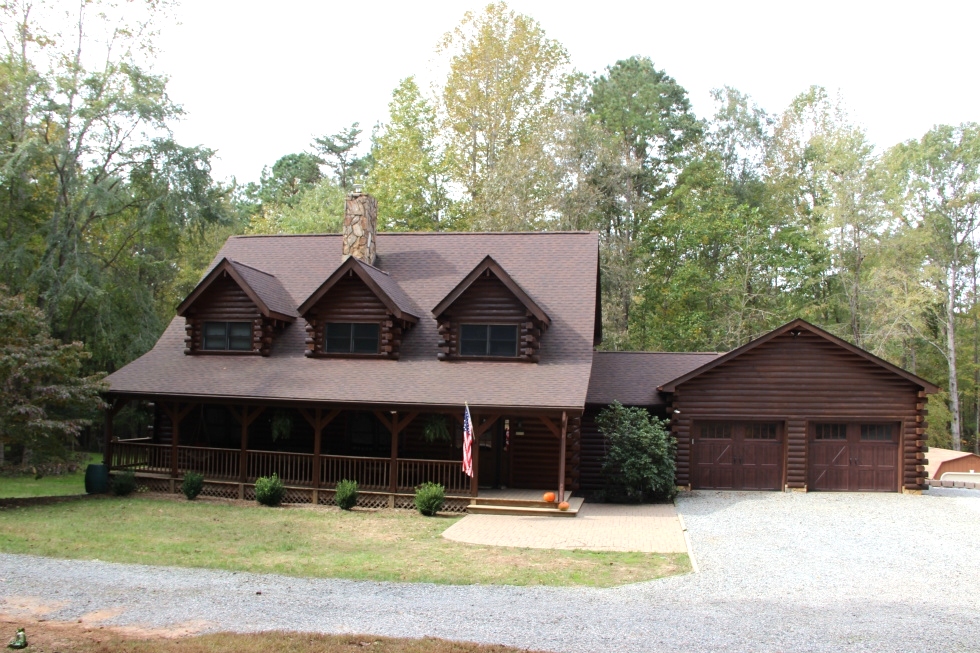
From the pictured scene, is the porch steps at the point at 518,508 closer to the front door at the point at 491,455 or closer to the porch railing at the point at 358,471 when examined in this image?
the front door at the point at 491,455

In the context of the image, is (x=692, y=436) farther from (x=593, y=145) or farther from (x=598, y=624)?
(x=593, y=145)

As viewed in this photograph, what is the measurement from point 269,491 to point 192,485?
2.07 metres

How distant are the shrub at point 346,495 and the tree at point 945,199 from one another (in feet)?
87.4

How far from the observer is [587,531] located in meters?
16.0

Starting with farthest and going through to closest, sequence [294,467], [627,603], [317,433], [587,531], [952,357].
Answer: [952,357] → [294,467] → [317,433] → [587,531] → [627,603]

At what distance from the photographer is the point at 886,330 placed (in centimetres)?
3331

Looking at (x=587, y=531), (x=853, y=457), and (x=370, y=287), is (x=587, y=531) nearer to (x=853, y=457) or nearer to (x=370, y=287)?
(x=370, y=287)

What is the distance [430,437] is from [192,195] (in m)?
16.7

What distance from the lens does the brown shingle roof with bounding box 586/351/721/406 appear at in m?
22.3

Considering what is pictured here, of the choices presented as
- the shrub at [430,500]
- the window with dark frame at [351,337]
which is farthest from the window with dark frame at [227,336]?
the shrub at [430,500]

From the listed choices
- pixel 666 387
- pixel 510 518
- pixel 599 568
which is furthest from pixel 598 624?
pixel 666 387

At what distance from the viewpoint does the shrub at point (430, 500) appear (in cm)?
1834

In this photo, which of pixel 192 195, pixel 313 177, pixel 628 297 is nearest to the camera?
pixel 192 195

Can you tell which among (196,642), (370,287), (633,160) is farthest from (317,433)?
(633,160)
